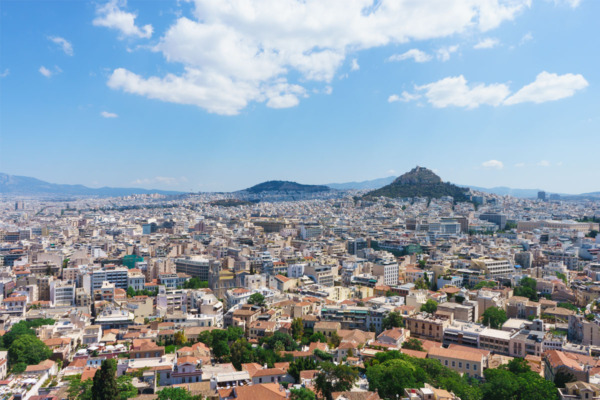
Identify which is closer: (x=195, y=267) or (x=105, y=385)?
(x=105, y=385)

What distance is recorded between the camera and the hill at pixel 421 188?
9225 centimetres

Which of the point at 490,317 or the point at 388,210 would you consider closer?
the point at 490,317

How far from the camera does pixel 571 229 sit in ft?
181

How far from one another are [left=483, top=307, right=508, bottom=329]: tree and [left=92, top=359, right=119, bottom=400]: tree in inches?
639

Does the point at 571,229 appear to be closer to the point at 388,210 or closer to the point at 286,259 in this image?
the point at 388,210

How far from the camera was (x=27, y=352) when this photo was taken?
1783 cm

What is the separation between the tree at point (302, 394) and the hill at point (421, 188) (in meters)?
79.3

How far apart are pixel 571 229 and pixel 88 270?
50133 mm

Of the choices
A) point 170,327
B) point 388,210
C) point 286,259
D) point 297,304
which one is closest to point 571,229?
point 388,210

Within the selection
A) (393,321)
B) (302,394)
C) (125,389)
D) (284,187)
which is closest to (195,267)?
(393,321)

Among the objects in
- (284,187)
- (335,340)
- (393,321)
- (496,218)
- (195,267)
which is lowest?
(335,340)

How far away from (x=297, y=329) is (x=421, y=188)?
78799 mm

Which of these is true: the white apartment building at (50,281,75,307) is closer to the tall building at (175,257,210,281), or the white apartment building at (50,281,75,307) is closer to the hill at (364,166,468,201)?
the tall building at (175,257,210,281)

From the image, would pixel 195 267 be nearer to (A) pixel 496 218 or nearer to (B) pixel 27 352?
(B) pixel 27 352
